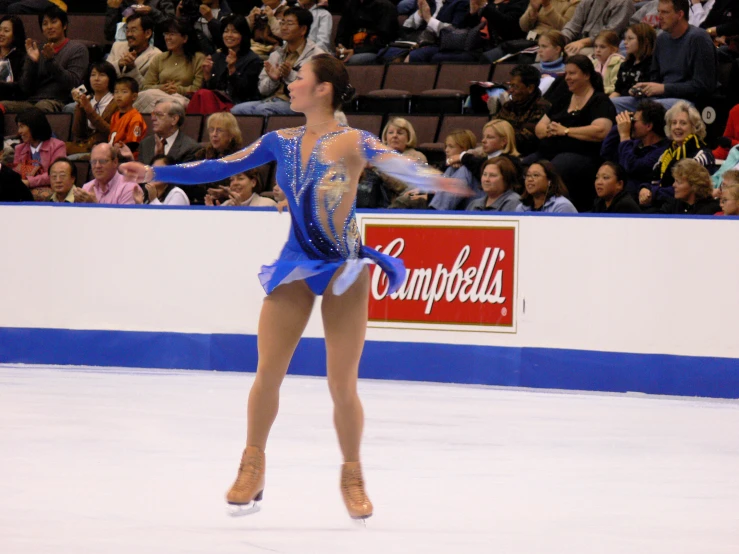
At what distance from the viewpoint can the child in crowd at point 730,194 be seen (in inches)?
256

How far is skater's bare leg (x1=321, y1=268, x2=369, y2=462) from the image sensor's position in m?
3.46

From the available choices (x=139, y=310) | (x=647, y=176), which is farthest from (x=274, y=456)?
(x=647, y=176)

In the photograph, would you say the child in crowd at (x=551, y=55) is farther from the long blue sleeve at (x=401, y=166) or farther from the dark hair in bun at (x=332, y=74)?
the long blue sleeve at (x=401, y=166)

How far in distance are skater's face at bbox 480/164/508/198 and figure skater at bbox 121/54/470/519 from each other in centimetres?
367

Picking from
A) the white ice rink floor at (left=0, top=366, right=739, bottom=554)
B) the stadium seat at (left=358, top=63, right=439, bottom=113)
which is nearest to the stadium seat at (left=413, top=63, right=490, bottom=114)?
the stadium seat at (left=358, top=63, right=439, bottom=113)

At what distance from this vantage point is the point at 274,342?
11.4ft

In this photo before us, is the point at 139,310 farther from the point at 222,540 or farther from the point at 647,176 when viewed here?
the point at 222,540

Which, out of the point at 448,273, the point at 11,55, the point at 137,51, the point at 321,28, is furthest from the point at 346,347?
the point at 11,55

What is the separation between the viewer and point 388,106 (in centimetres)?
902

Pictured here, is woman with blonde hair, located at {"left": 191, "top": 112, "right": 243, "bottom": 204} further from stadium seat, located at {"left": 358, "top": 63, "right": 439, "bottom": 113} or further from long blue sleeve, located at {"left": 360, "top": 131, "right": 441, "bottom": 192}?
long blue sleeve, located at {"left": 360, "top": 131, "right": 441, "bottom": 192}

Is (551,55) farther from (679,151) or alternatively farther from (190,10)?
(190,10)

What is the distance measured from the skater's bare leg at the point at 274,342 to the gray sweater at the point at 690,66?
4.94m

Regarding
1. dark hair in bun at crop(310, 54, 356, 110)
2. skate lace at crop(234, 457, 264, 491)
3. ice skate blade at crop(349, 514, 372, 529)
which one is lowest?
ice skate blade at crop(349, 514, 372, 529)

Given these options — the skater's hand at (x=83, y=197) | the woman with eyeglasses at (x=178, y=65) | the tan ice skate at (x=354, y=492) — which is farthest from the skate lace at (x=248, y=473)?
the woman with eyeglasses at (x=178, y=65)
